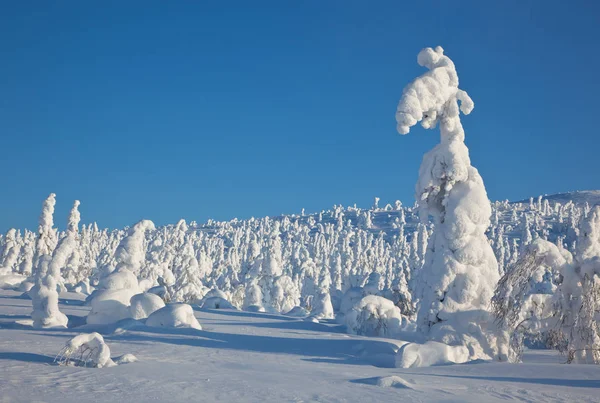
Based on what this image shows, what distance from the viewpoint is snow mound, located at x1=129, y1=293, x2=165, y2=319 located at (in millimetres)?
18656

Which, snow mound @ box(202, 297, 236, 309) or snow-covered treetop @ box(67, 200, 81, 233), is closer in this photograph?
snow mound @ box(202, 297, 236, 309)

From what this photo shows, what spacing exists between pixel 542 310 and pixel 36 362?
12.1 meters

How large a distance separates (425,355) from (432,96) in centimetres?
762

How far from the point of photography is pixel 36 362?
9836 millimetres

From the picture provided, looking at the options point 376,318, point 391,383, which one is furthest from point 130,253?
point 391,383

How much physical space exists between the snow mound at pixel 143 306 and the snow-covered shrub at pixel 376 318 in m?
7.14

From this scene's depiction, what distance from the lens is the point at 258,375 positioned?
929 cm

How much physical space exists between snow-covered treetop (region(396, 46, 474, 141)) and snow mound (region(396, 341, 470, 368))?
6221 millimetres

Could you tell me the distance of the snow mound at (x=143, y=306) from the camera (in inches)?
734

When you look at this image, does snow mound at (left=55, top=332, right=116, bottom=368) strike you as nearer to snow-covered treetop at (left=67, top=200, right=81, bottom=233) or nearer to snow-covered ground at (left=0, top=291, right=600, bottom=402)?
snow-covered ground at (left=0, top=291, right=600, bottom=402)

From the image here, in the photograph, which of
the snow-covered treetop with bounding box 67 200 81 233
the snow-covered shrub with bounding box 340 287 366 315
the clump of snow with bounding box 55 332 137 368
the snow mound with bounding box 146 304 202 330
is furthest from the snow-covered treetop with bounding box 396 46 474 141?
the snow-covered treetop with bounding box 67 200 81 233

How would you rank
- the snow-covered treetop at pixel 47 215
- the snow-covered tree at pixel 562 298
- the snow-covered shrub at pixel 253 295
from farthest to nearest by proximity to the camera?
the snow-covered shrub at pixel 253 295, the snow-covered treetop at pixel 47 215, the snow-covered tree at pixel 562 298

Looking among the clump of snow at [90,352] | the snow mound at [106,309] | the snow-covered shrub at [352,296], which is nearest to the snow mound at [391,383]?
the clump of snow at [90,352]

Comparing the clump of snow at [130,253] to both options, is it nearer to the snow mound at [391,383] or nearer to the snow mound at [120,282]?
the snow mound at [120,282]
